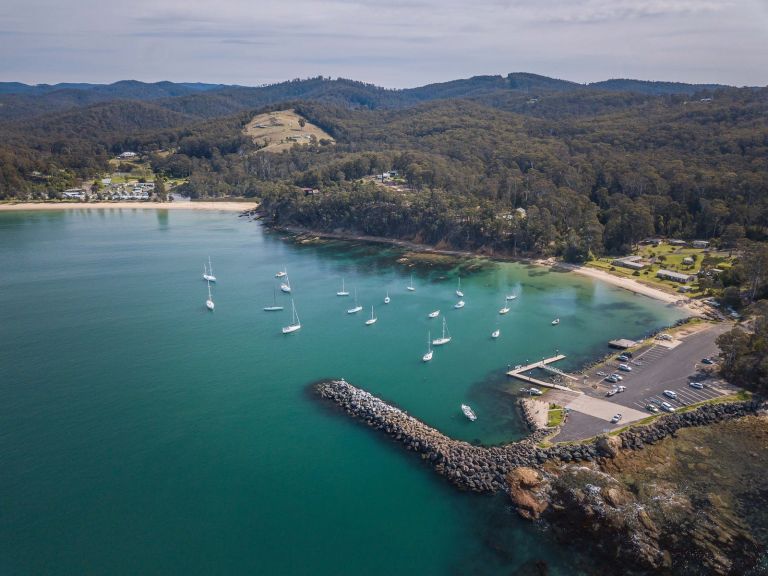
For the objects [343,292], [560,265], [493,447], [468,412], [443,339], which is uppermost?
[560,265]

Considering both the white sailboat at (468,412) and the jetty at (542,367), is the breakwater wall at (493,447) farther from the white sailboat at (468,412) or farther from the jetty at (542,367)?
the jetty at (542,367)

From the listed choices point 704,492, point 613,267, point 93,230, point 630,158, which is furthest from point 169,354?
point 630,158

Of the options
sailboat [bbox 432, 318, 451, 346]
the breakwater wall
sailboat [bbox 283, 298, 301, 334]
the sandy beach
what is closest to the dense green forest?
the sandy beach

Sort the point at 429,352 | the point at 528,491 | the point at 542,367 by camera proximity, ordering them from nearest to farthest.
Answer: the point at 528,491
the point at 542,367
the point at 429,352

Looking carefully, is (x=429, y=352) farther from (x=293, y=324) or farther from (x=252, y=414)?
(x=252, y=414)

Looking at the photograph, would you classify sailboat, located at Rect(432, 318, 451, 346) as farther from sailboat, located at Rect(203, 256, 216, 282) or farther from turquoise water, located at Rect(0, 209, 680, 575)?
sailboat, located at Rect(203, 256, 216, 282)

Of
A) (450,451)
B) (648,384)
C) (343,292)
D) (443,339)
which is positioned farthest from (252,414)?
(648,384)

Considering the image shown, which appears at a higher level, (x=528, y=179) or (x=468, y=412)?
(x=528, y=179)

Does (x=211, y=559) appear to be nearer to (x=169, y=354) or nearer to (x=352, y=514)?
(x=352, y=514)
